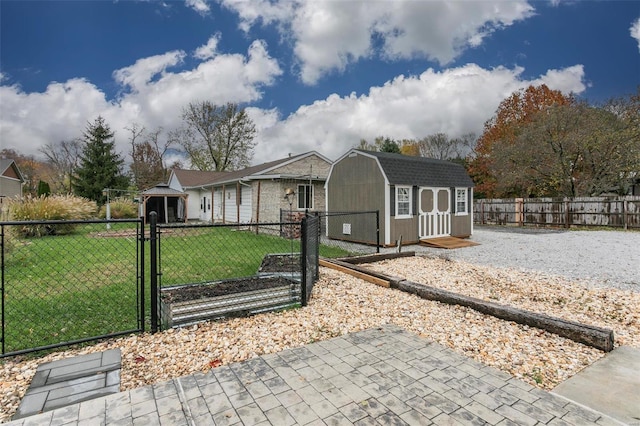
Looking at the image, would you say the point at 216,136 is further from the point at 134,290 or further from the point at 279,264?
the point at 134,290

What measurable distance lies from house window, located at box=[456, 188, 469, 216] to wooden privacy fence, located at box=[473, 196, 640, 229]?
7.43m

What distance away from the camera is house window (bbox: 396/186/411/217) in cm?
1059

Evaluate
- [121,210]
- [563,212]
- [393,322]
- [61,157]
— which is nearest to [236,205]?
[121,210]

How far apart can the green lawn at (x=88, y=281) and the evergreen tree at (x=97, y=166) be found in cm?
1837

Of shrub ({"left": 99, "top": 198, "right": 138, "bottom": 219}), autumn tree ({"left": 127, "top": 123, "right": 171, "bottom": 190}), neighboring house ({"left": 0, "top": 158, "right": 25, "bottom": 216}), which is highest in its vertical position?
autumn tree ({"left": 127, "top": 123, "right": 171, "bottom": 190})

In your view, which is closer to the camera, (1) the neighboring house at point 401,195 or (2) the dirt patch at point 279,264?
(2) the dirt patch at point 279,264

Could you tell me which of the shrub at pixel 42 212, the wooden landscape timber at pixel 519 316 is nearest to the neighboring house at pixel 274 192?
the shrub at pixel 42 212

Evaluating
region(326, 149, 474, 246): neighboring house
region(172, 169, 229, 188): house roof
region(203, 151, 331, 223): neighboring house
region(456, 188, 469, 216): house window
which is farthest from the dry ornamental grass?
region(172, 169, 229, 188): house roof

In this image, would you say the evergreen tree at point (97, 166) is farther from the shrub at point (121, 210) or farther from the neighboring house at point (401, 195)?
the neighboring house at point (401, 195)

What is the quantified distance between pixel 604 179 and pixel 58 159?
45.4 m

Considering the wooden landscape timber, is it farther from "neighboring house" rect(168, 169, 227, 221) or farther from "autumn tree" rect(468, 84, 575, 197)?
"autumn tree" rect(468, 84, 575, 197)

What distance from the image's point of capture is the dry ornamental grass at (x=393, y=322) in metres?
2.73

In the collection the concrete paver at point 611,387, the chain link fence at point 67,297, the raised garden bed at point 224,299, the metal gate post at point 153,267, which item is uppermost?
the metal gate post at point 153,267

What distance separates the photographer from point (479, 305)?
163 inches
